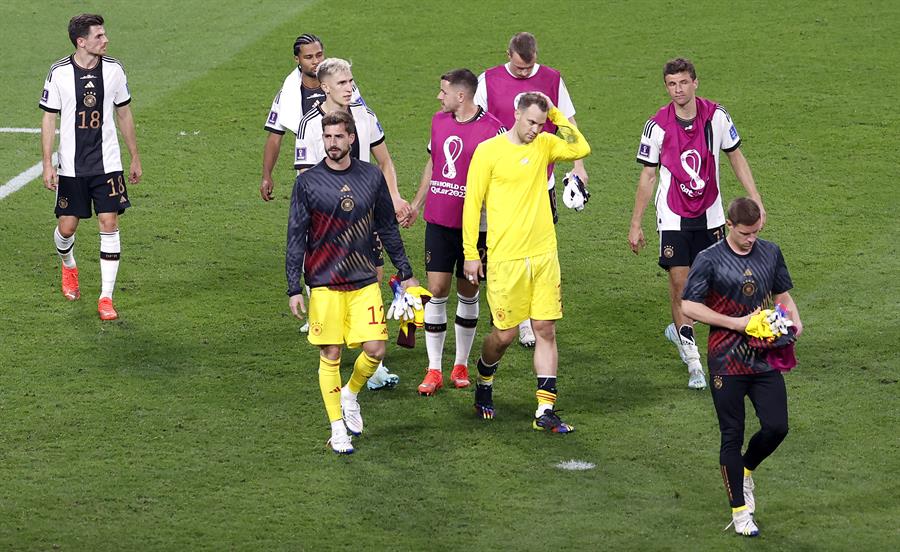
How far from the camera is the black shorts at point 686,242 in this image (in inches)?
418

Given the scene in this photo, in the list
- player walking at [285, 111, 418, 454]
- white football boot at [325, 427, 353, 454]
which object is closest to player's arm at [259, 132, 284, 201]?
player walking at [285, 111, 418, 454]

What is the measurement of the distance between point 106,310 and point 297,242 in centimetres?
342

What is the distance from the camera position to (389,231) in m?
9.59

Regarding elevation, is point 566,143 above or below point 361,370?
above

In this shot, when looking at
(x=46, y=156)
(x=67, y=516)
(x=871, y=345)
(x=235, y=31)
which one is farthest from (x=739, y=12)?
(x=67, y=516)

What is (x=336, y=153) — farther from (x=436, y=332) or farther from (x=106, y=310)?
(x=106, y=310)

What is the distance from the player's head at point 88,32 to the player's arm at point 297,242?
345 cm

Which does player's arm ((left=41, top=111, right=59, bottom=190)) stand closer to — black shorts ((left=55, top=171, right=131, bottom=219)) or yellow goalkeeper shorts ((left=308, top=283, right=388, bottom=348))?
black shorts ((left=55, top=171, right=131, bottom=219))

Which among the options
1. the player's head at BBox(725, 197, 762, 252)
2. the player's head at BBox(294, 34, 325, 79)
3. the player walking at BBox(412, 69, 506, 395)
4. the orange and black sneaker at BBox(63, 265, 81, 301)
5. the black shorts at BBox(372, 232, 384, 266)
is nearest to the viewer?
the player's head at BBox(725, 197, 762, 252)

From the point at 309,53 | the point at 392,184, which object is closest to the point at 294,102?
the point at 309,53

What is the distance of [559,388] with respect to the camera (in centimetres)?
1072

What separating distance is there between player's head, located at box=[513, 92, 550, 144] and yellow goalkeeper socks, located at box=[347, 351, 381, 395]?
180 centimetres

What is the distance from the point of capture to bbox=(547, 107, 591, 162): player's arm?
31.7 ft

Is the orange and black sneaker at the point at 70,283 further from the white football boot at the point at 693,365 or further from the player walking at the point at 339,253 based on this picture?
the white football boot at the point at 693,365
